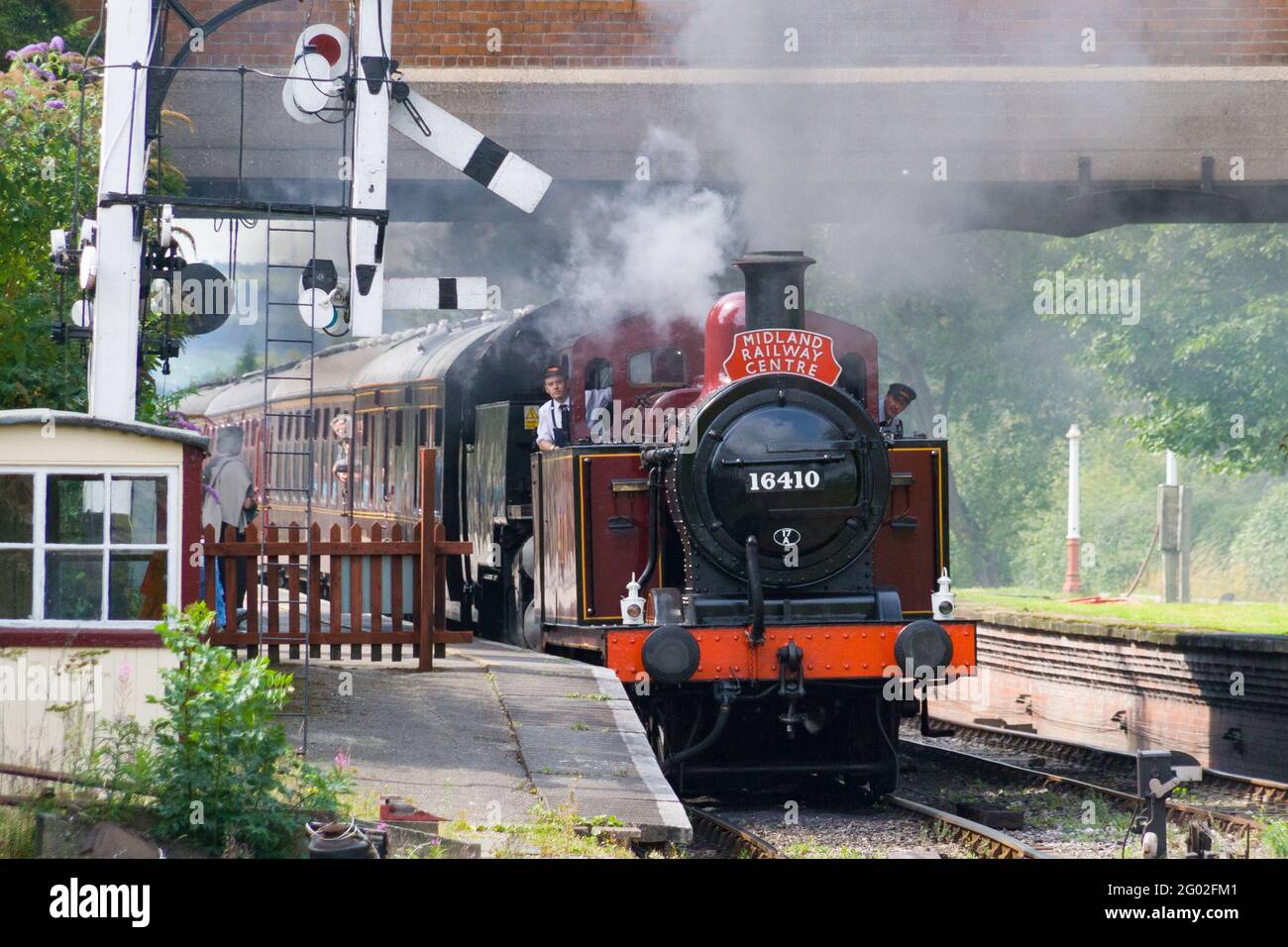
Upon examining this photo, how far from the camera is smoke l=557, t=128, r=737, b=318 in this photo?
11.0 m

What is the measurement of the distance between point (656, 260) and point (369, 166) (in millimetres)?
2491

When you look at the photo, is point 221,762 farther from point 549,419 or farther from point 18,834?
point 549,419

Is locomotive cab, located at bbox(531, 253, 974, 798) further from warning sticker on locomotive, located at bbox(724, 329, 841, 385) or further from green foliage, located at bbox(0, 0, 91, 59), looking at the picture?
green foliage, located at bbox(0, 0, 91, 59)

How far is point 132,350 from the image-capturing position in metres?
8.76

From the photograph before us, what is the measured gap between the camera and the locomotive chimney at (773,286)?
923cm

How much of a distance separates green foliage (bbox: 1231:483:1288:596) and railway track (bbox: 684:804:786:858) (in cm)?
2610

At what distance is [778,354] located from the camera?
30.5ft

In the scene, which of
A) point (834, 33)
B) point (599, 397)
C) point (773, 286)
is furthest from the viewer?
point (834, 33)

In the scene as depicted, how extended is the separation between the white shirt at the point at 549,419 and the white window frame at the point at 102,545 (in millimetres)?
3504

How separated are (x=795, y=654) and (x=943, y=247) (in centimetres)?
1878

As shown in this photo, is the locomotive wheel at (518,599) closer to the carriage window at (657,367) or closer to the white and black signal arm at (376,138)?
the carriage window at (657,367)

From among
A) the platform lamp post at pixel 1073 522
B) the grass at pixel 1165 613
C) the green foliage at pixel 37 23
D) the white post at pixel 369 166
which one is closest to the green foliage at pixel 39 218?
the white post at pixel 369 166

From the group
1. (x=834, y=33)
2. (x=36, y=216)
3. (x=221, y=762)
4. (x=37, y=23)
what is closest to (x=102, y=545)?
(x=221, y=762)
